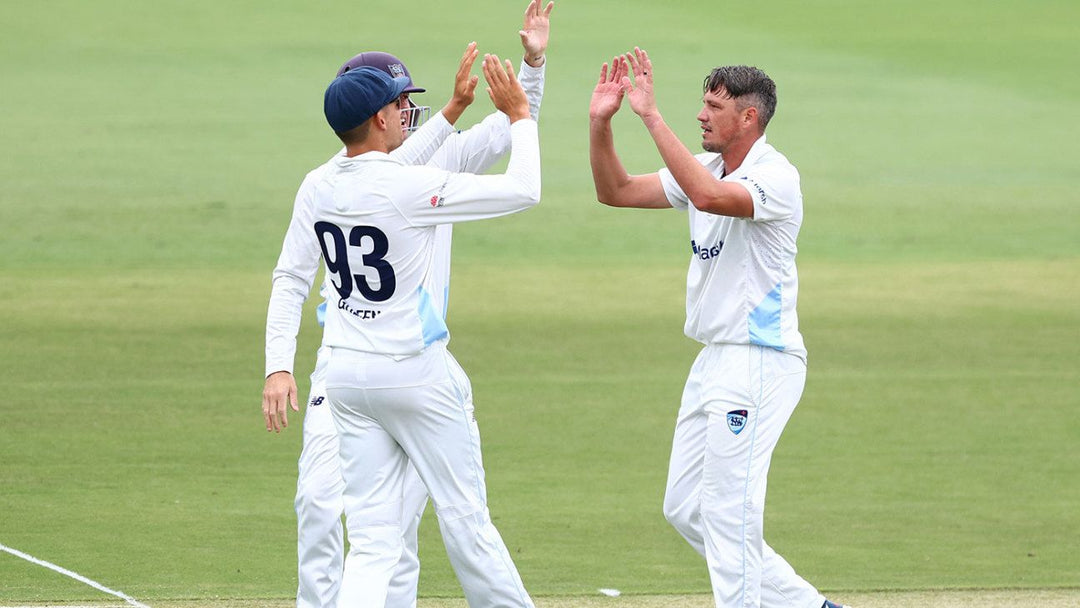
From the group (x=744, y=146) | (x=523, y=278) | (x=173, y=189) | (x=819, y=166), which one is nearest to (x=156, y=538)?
(x=744, y=146)

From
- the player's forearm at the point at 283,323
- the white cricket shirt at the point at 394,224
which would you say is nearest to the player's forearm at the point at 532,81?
the white cricket shirt at the point at 394,224

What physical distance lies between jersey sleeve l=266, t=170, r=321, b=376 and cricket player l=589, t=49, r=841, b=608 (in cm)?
107

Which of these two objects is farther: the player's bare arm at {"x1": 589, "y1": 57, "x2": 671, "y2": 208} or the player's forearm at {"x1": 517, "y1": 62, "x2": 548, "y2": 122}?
the player's forearm at {"x1": 517, "y1": 62, "x2": 548, "y2": 122}

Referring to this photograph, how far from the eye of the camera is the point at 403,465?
219 inches

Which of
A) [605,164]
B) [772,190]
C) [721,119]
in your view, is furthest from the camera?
[605,164]

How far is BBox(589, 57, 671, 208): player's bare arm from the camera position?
5.98m

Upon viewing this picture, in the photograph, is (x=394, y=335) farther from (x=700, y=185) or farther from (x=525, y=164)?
(x=700, y=185)

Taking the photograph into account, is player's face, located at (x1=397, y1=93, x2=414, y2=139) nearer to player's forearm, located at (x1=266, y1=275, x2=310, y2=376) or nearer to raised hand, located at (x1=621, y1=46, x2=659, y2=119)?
player's forearm, located at (x1=266, y1=275, x2=310, y2=376)

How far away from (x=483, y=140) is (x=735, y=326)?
1173 mm

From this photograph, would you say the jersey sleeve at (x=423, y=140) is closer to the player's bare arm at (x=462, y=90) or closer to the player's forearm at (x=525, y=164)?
the player's bare arm at (x=462, y=90)

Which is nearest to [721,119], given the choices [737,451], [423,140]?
[423,140]

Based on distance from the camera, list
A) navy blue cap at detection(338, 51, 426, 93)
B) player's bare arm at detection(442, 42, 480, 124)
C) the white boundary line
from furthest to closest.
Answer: the white boundary line
navy blue cap at detection(338, 51, 426, 93)
player's bare arm at detection(442, 42, 480, 124)

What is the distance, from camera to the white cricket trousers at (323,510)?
6016 mm

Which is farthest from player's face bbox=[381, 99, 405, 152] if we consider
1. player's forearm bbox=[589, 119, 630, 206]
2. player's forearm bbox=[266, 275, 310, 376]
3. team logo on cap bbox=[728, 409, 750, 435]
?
team logo on cap bbox=[728, 409, 750, 435]
